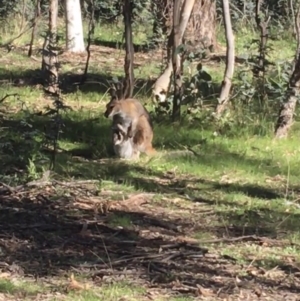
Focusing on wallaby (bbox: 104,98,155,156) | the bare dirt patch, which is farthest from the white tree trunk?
the bare dirt patch

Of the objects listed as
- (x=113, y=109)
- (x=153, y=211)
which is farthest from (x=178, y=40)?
(x=153, y=211)

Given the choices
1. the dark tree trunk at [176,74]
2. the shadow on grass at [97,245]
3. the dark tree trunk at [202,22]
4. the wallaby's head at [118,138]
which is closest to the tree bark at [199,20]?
the dark tree trunk at [202,22]

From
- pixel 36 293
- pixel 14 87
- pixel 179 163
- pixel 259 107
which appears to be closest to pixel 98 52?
pixel 14 87

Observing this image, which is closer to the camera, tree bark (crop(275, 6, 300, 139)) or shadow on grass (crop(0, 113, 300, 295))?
shadow on grass (crop(0, 113, 300, 295))

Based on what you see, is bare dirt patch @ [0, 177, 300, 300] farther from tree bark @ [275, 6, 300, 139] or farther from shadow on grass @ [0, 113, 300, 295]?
tree bark @ [275, 6, 300, 139]

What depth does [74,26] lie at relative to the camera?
16312 millimetres

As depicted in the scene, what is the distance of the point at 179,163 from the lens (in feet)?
29.7

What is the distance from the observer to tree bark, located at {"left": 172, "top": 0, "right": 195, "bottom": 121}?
34.7 feet

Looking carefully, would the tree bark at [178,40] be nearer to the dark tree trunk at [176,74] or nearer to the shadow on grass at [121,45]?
the dark tree trunk at [176,74]

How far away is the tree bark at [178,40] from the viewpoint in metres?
10.6

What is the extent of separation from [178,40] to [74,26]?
5.80 metres

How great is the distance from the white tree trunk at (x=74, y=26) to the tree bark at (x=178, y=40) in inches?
209

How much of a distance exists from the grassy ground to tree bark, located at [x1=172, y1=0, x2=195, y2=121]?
10.7 inches

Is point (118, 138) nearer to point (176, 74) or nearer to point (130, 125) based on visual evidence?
point (130, 125)
